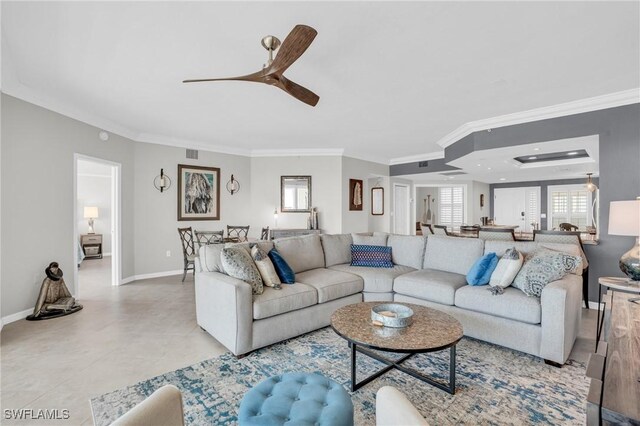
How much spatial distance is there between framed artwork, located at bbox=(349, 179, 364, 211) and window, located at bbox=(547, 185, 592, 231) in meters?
6.54

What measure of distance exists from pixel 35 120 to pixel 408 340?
478 cm

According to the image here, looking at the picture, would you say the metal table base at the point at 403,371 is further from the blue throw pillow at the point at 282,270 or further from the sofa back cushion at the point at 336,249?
the sofa back cushion at the point at 336,249

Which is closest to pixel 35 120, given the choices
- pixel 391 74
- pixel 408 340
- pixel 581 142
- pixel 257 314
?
pixel 257 314

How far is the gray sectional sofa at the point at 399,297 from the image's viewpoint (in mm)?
2496

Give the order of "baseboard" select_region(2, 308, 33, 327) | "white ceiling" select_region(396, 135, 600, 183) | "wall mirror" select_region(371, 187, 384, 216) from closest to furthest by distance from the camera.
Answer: "baseboard" select_region(2, 308, 33, 327), "white ceiling" select_region(396, 135, 600, 183), "wall mirror" select_region(371, 187, 384, 216)

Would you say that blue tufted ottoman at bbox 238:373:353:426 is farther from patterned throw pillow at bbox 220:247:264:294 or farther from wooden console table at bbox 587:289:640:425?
patterned throw pillow at bbox 220:247:264:294

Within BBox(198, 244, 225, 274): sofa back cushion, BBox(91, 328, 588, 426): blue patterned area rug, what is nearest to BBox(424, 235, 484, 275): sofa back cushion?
BBox(91, 328, 588, 426): blue patterned area rug

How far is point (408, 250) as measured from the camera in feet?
13.3

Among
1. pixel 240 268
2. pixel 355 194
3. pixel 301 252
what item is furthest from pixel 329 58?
pixel 355 194

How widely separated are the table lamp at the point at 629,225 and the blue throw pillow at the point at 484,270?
0.96 meters

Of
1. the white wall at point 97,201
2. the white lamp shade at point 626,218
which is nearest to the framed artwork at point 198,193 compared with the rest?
the white wall at point 97,201

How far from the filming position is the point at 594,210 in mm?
8227

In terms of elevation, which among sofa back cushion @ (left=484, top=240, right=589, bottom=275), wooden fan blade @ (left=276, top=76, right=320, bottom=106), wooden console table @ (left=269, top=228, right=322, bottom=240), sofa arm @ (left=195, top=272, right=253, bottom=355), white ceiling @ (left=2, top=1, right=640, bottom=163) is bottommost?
sofa arm @ (left=195, top=272, right=253, bottom=355)

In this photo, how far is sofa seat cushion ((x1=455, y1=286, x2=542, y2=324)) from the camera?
2.52 meters
